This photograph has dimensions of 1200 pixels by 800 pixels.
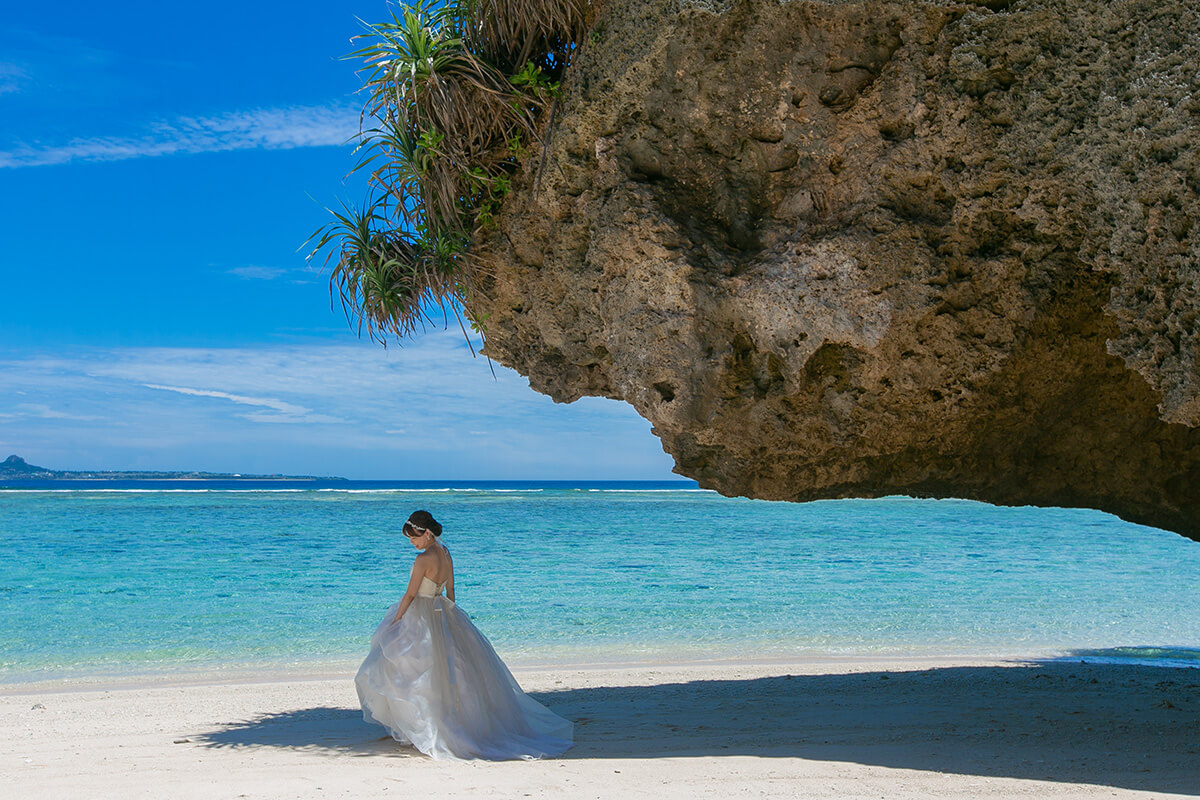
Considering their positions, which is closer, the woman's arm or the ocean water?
the woman's arm

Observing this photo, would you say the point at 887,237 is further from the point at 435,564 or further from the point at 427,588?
the point at 427,588

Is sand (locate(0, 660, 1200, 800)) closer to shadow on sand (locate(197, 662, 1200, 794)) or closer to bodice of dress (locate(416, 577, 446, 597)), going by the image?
shadow on sand (locate(197, 662, 1200, 794))

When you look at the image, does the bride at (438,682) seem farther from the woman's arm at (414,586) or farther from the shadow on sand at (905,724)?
the shadow on sand at (905,724)

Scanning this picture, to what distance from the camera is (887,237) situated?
4.33m

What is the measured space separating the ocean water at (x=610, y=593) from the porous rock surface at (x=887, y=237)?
189 inches

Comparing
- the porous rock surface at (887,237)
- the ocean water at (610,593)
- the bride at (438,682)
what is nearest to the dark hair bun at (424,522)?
the bride at (438,682)

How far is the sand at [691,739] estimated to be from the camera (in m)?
4.11

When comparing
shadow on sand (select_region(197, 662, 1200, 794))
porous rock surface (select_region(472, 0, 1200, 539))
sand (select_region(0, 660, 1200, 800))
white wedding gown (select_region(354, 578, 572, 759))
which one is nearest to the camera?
porous rock surface (select_region(472, 0, 1200, 539))

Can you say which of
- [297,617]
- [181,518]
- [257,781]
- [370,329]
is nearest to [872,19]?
[370,329]

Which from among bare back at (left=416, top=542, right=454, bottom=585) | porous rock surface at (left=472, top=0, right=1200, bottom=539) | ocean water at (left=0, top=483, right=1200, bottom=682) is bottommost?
ocean water at (left=0, top=483, right=1200, bottom=682)

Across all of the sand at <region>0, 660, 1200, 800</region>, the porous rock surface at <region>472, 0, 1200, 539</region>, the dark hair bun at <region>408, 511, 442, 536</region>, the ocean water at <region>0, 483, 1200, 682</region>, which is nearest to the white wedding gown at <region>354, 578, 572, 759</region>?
the sand at <region>0, 660, 1200, 800</region>

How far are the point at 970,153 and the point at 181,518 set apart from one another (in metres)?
30.2

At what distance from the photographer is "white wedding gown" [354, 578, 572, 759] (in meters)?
4.83

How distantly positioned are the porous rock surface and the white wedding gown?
1.76 metres
